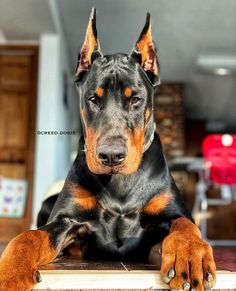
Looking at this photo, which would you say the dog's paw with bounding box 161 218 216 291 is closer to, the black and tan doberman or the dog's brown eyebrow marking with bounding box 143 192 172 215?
the black and tan doberman

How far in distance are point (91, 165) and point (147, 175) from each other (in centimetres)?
21

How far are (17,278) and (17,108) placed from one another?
4.09 meters

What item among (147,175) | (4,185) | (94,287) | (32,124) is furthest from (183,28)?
(94,287)

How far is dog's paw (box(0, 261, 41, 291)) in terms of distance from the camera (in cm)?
84

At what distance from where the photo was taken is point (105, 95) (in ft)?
3.78

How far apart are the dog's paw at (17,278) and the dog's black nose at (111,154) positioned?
0.95 ft

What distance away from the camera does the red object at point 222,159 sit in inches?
184

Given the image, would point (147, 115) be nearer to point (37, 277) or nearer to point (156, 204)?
point (156, 204)

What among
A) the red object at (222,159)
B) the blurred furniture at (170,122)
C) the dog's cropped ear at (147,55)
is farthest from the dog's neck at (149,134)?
the blurred furniture at (170,122)

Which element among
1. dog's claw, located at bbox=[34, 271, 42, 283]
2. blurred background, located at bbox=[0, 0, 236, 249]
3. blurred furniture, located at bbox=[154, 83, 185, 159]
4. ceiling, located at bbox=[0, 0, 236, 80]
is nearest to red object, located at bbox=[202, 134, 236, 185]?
blurred background, located at bbox=[0, 0, 236, 249]

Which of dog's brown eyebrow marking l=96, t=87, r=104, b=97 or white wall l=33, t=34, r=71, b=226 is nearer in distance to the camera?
dog's brown eyebrow marking l=96, t=87, r=104, b=97

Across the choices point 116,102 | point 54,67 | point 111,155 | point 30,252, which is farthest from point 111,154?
point 54,67

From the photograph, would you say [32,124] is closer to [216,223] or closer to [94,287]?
[216,223]

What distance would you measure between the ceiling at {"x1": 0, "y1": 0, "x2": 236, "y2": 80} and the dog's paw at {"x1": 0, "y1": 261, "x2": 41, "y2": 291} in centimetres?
313
